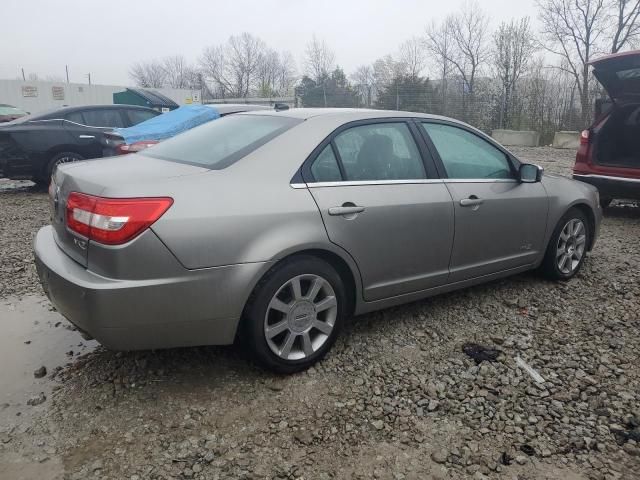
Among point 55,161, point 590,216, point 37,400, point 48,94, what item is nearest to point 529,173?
point 590,216

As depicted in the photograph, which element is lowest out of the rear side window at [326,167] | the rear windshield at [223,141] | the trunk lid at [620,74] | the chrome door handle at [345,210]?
the chrome door handle at [345,210]

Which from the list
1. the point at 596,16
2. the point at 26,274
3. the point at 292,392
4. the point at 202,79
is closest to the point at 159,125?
the point at 26,274

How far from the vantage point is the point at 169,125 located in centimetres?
766

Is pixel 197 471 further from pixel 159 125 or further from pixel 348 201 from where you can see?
pixel 159 125

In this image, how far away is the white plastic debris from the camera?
115 inches

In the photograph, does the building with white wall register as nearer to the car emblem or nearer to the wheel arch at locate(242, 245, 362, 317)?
the car emblem

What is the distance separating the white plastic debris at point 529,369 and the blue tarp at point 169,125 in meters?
5.68

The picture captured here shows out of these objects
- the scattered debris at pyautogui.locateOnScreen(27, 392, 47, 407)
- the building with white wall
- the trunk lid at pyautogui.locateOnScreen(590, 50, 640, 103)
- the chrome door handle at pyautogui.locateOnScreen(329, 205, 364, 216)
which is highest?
the building with white wall

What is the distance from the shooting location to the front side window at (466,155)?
11.8 ft

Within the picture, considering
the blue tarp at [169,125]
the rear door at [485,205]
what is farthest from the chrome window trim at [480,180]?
the blue tarp at [169,125]

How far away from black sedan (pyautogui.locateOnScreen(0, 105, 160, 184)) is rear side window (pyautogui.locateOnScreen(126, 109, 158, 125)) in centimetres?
43

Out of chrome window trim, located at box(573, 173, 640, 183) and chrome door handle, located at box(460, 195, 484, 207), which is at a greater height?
chrome door handle, located at box(460, 195, 484, 207)

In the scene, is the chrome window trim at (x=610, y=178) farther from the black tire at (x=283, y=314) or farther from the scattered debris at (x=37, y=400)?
the scattered debris at (x=37, y=400)

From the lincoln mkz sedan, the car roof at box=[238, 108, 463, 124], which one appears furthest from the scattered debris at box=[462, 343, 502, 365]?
the car roof at box=[238, 108, 463, 124]
